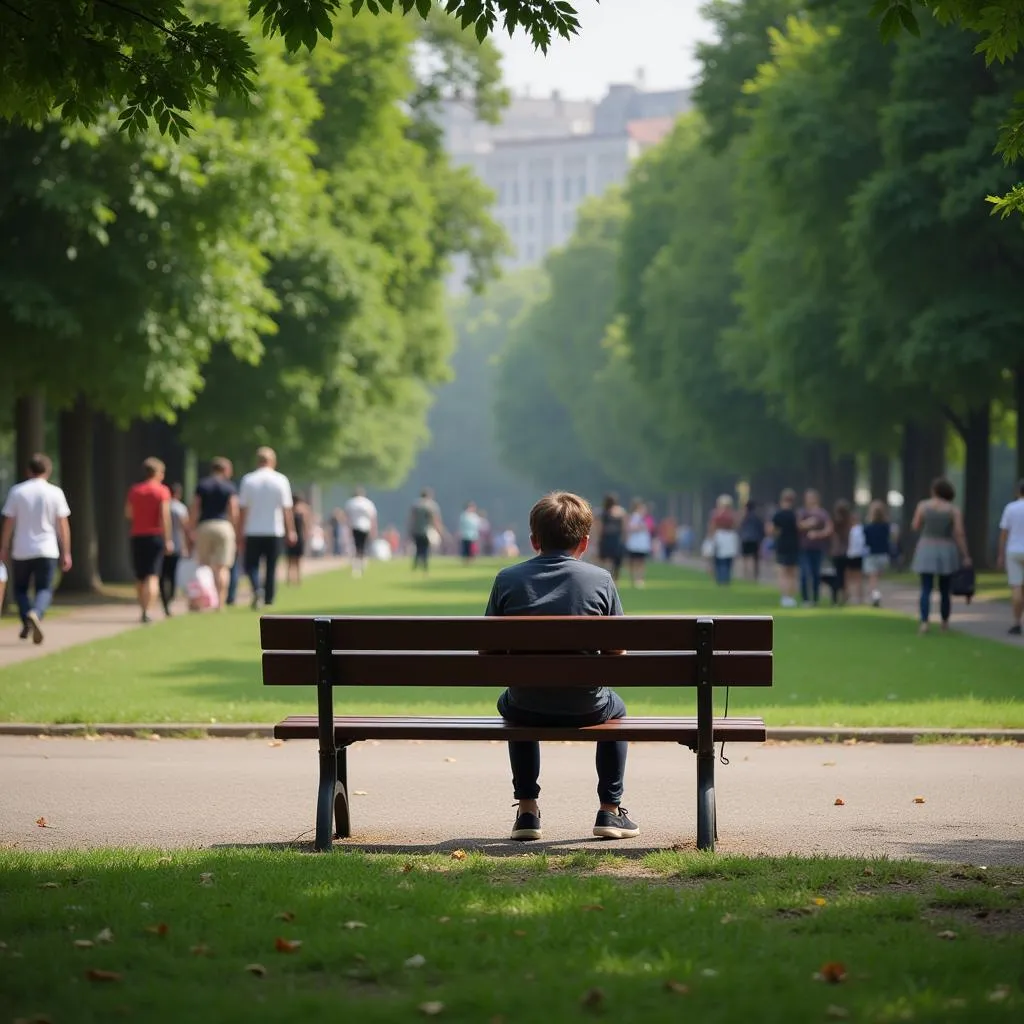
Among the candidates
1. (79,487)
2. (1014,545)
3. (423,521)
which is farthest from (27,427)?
(423,521)

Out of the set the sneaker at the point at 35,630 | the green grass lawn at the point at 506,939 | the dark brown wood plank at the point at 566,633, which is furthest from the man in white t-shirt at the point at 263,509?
the green grass lawn at the point at 506,939

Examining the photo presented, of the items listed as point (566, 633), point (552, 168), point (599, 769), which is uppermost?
point (552, 168)

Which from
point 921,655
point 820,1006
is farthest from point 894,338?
point 820,1006

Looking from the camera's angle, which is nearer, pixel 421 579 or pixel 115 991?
pixel 115 991

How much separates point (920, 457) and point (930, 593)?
19.1 metres

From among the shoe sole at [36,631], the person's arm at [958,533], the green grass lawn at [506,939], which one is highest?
the person's arm at [958,533]

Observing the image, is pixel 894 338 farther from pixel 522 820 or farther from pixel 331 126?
pixel 522 820

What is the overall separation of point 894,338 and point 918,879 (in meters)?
27.0

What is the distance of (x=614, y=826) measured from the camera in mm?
8453

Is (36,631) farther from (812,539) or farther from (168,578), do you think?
(812,539)

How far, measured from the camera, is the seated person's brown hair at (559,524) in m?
8.30

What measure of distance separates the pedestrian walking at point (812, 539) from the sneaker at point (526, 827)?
21.3 meters

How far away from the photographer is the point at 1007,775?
10602mm

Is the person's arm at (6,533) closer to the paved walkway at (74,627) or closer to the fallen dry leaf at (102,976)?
the paved walkway at (74,627)
